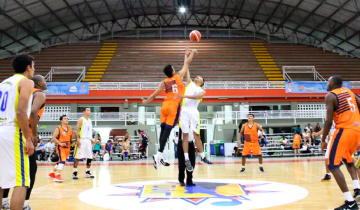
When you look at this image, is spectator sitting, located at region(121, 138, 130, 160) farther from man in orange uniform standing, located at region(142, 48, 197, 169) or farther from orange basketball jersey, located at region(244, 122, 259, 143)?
man in orange uniform standing, located at region(142, 48, 197, 169)

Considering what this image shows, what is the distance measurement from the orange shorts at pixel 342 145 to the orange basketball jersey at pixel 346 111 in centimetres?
8

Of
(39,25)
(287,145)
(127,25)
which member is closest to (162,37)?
(127,25)

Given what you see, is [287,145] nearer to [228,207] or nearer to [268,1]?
[228,207]

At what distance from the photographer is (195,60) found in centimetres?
2847

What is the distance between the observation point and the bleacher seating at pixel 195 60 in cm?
2612

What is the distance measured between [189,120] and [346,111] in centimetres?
274

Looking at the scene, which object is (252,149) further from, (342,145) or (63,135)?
(63,135)

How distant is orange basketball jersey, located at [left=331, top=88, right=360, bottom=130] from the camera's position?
3.71 meters

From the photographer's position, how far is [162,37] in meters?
33.3

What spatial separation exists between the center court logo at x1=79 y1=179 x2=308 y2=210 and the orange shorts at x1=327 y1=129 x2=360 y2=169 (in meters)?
0.83

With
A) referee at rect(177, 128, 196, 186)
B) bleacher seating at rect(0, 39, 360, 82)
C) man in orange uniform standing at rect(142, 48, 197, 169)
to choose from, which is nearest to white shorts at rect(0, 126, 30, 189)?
man in orange uniform standing at rect(142, 48, 197, 169)

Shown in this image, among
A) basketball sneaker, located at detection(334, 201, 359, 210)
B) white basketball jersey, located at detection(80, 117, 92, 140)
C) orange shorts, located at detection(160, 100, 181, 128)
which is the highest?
orange shorts, located at detection(160, 100, 181, 128)

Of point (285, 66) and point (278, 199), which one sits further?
point (285, 66)

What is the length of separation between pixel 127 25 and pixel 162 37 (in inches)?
161
